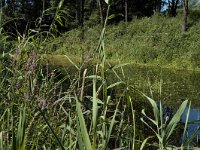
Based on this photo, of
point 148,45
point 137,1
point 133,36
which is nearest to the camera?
point 148,45

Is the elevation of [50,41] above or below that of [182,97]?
above

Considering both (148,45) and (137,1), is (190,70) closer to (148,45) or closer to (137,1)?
(148,45)

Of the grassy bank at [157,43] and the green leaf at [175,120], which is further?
the grassy bank at [157,43]

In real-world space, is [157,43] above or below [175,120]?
below

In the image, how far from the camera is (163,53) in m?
22.3

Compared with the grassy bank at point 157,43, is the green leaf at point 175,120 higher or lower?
higher

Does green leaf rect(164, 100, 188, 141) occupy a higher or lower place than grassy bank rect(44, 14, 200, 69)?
higher

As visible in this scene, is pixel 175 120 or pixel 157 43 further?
pixel 157 43

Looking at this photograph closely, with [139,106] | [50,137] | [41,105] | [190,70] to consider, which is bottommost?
[190,70]

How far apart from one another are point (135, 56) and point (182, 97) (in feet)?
40.7

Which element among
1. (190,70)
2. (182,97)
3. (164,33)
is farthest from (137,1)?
(182,97)

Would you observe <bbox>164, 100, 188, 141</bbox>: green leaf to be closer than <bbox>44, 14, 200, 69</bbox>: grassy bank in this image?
Yes

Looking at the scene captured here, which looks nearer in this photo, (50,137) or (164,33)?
(50,137)

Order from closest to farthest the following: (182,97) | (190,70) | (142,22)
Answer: (182,97) → (190,70) → (142,22)
